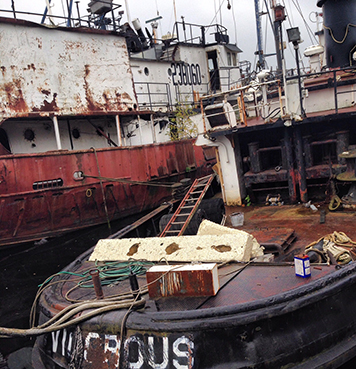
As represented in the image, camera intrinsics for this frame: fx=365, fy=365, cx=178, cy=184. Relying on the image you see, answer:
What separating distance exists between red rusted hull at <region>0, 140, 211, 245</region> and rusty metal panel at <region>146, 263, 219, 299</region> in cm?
908

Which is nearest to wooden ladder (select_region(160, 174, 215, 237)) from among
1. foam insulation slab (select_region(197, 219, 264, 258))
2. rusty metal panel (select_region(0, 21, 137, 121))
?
foam insulation slab (select_region(197, 219, 264, 258))

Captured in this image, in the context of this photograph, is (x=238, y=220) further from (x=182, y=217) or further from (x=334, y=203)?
(x=334, y=203)

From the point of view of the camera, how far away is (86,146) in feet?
52.7

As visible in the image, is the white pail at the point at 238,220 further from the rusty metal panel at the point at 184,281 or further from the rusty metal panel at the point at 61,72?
the rusty metal panel at the point at 61,72

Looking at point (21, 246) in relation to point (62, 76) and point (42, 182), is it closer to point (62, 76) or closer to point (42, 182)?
point (42, 182)


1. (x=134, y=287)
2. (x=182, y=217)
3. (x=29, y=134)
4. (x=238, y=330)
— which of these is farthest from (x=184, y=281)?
(x=29, y=134)

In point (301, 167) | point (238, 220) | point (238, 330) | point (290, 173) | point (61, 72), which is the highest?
point (61, 72)

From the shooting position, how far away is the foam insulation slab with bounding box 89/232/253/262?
14.9 feet

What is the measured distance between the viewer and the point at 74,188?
12602 millimetres

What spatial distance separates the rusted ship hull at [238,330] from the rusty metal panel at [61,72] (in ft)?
36.0

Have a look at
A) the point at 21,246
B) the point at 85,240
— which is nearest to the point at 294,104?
the point at 85,240

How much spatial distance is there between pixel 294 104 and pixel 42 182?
8.22 metres

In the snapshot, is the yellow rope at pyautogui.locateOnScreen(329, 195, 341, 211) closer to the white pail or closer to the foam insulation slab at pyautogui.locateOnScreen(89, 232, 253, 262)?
the white pail

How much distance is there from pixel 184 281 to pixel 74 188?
9.75 m
